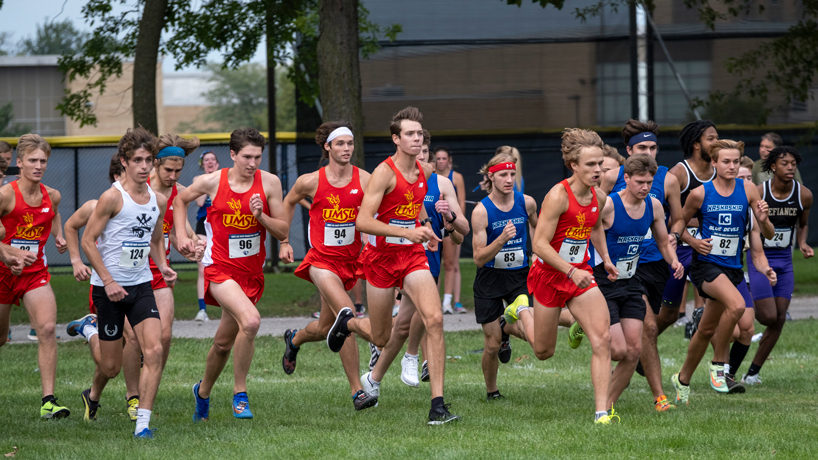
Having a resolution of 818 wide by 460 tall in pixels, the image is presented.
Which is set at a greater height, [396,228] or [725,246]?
[396,228]

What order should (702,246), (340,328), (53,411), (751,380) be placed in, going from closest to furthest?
(340,328) → (53,411) → (702,246) → (751,380)

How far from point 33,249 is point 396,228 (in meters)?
3.05

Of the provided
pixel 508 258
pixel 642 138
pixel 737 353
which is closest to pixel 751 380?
pixel 737 353

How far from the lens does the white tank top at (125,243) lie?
21.1ft

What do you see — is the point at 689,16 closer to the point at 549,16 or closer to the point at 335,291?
the point at 549,16

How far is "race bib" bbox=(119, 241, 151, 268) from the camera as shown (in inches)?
253

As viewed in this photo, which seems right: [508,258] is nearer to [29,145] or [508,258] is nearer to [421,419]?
[421,419]

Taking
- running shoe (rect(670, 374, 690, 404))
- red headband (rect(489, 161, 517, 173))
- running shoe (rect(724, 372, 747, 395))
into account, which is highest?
red headband (rect(489, 161, 517, 173))

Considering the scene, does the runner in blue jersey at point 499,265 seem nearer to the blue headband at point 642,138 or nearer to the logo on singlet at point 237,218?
the blue headband at point 642,138

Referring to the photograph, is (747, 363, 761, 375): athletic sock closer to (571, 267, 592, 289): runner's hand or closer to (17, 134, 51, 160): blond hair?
(571, 267, 592, 289): runner's hand

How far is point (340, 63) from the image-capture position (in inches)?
511

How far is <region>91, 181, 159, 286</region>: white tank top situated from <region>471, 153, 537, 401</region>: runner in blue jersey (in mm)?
2606

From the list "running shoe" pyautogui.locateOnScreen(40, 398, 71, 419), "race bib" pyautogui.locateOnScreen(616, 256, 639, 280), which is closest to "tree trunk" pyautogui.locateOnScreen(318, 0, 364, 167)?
"race bib" pyautogui.locateOnScreen(616, 256, 639, 280)

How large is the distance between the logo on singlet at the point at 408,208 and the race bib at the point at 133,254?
6.07 ft
